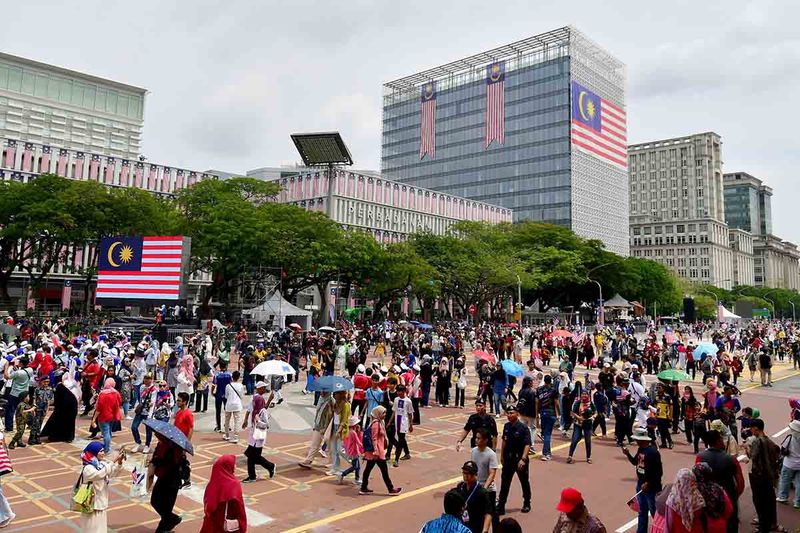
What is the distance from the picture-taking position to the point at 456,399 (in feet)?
58.5

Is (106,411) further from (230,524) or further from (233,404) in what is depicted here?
(230,524)

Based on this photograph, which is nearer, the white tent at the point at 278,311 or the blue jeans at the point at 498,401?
the blue jeans at the point at 498,401

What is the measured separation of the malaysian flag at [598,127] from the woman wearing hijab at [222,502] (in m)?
103

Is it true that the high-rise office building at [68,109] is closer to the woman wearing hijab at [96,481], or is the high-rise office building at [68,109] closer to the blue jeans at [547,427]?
the blue jeans at [547,427]

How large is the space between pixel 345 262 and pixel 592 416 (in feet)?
125

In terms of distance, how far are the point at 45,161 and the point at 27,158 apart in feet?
5.77

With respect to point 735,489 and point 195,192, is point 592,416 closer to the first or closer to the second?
point 735,489

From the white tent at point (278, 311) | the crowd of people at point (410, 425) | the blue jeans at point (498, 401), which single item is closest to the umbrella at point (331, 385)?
the crowd of people at point (410, 425)

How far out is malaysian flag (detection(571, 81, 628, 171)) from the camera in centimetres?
10181

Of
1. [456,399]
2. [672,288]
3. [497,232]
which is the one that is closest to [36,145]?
[497,232]

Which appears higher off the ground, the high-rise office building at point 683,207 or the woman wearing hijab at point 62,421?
the high-rise office building at point 683,207

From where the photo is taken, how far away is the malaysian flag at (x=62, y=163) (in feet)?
216

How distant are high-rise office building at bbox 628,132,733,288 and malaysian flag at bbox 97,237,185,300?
15142cm

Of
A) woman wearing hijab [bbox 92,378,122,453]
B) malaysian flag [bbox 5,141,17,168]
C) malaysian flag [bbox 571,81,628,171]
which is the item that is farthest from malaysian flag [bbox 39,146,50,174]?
malaysian flag [bbox 571,81,628,171]
